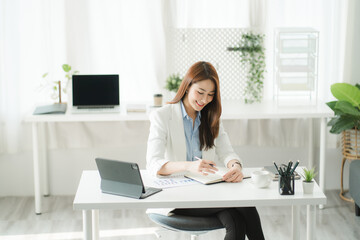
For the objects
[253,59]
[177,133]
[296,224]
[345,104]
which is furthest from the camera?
[253,59]

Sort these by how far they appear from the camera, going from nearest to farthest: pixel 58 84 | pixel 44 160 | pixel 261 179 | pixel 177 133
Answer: pixel 261 179 < pixel 177 133 < pixel 58 84 < pixel 44 160

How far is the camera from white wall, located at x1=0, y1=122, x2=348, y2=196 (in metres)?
4.22

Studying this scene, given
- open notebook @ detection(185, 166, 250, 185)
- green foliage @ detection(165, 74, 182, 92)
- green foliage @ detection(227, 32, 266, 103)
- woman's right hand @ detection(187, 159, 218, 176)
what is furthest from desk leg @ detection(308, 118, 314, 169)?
woman's right hand @ detection(187, 159, 218, 176)

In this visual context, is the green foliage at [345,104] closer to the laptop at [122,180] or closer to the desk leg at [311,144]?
the desk leg at [311,144]

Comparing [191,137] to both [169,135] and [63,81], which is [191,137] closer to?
[169,135]

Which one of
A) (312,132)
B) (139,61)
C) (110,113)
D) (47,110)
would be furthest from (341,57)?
(47,110)

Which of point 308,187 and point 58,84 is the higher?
point 58,84

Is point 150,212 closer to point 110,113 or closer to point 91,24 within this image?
point 110,113

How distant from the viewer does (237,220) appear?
7.92 ft

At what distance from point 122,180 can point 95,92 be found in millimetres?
1606

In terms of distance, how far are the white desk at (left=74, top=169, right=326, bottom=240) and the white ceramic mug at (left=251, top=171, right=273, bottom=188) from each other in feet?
0.07

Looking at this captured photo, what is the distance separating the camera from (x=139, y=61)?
4.13 meters

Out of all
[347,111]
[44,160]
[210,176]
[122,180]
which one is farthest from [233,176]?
[44,160]

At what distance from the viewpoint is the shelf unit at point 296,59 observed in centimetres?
375
